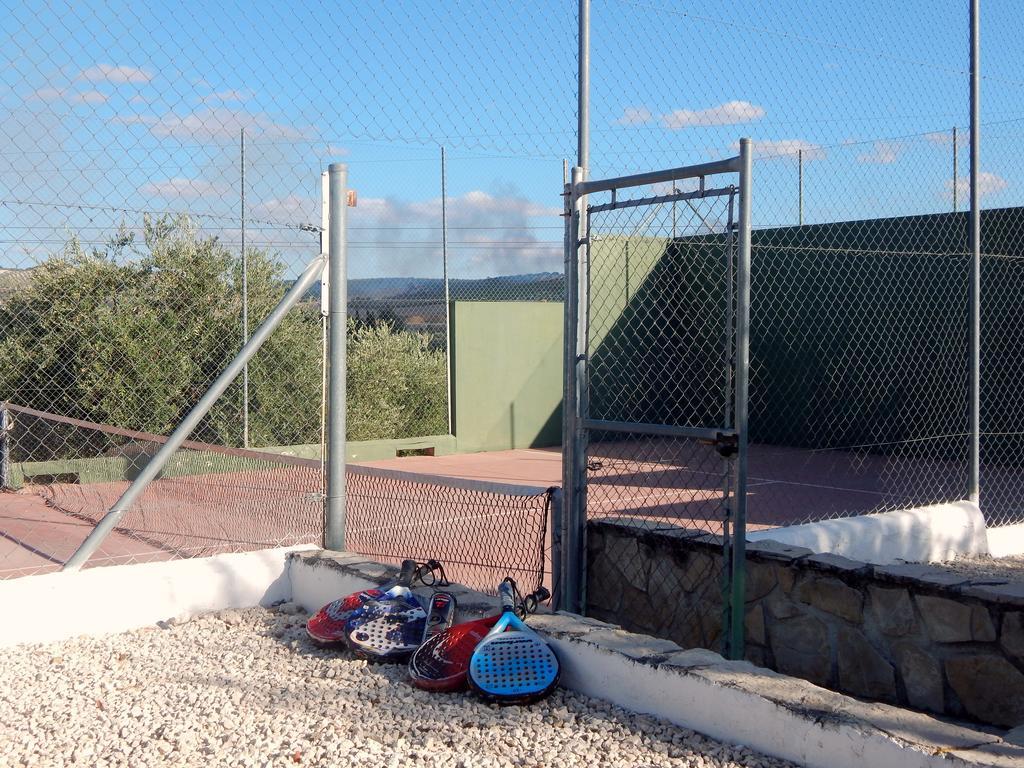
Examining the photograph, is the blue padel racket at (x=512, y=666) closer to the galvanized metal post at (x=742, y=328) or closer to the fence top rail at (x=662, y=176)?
the galvanized metal post at (x=742, y=328)

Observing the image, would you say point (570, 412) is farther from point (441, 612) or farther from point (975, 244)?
point (975, 244)

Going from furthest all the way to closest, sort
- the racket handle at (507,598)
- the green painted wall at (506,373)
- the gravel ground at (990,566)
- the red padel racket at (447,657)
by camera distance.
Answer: the green painted wall at (506,373)
the gravel ground at (990,566)
the racket handle at (507,598)
the red padel racket at (447,657)

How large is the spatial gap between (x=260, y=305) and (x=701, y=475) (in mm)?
5125

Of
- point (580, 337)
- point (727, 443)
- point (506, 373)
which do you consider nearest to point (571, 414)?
point (580, 337)

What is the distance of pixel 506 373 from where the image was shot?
48.8 ft

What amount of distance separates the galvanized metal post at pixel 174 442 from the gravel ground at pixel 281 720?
45 cm

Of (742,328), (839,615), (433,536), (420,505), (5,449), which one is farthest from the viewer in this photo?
(5,449)

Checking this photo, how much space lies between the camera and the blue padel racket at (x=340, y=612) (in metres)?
4.25

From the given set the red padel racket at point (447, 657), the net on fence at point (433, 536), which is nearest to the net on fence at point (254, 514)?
the net on fence at point (433, 536)

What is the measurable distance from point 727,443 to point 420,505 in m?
2.86

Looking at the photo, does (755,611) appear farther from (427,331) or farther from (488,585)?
(427,331)

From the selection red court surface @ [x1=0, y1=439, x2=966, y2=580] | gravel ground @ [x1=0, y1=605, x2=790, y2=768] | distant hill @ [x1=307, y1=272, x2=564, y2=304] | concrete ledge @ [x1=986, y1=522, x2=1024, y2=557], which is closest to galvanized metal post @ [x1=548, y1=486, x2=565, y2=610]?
red court surface @ [x1=0, y1=439, x2=966, y2=580]

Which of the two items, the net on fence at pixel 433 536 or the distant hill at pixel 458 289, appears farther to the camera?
the distant hill at pixel 458 289

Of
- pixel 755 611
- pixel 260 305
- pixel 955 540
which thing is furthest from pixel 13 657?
pixel 260 305
